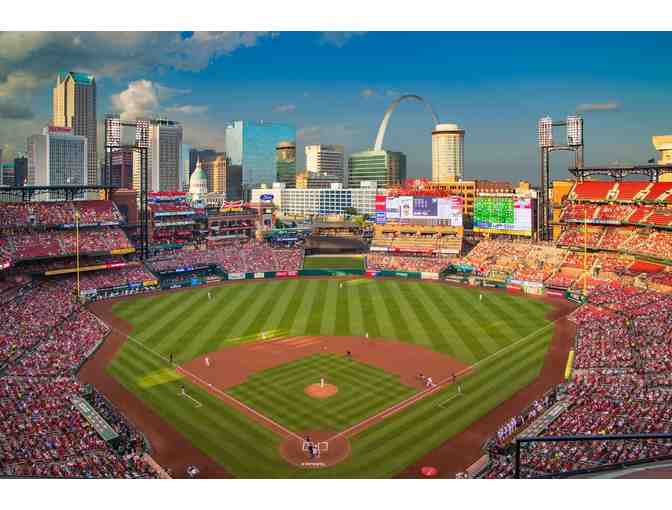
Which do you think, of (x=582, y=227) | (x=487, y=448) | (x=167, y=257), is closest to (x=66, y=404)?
(x=487, y=448)

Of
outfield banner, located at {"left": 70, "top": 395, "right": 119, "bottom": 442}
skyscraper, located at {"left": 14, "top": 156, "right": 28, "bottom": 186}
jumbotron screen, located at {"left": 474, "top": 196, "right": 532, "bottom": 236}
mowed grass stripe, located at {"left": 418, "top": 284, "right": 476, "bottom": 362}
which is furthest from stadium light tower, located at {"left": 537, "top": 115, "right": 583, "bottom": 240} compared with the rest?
skyscraper, located at {"left": 14, "top": 156, "right": 28, "bottom": 186}

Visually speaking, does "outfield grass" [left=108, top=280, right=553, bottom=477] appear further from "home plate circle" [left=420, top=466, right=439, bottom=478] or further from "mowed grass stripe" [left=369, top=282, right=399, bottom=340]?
"home plate circle" [left=420, top=466, right=439, bottom=478]

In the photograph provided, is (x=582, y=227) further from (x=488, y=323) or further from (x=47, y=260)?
(x=47, y=260)

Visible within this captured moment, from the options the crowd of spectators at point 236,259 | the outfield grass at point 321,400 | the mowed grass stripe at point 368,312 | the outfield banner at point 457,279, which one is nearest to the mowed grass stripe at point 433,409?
the outfield grass at point 321,400

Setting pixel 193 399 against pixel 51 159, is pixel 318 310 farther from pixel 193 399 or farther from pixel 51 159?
pixel 51 159

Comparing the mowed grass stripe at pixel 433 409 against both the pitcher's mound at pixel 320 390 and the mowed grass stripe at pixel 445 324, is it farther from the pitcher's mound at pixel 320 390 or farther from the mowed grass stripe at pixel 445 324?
the pitcher's mound at pixel 320 390

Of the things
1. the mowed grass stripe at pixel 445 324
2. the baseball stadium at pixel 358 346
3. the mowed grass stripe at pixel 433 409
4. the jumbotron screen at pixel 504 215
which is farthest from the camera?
the jumbotron screen at pixel 504 215

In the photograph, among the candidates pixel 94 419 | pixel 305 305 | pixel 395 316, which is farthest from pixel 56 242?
pixel 94 419
